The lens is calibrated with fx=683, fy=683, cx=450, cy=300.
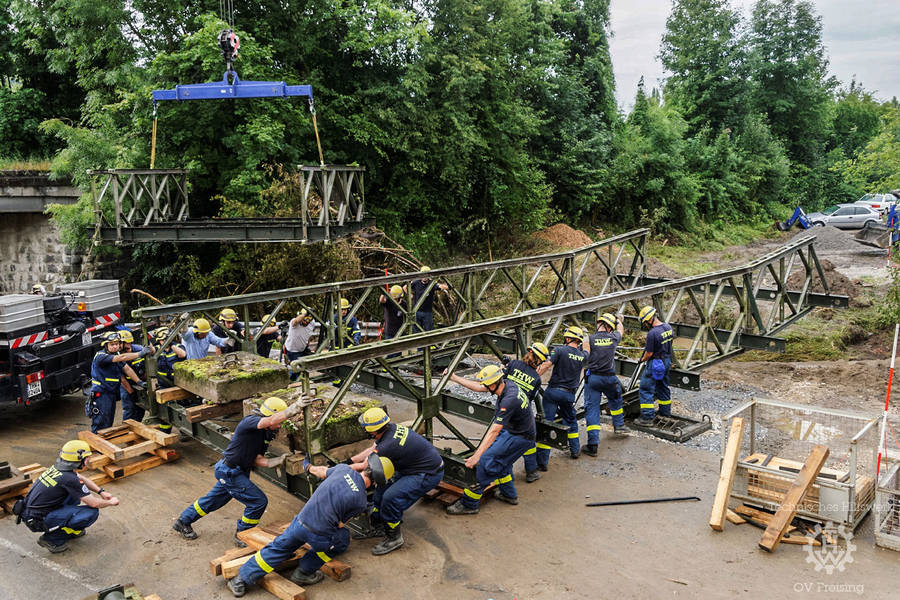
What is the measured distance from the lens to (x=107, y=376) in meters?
8.63

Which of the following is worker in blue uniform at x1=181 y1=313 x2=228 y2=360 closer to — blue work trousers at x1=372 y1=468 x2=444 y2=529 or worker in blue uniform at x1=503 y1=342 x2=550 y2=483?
blue work trousers at x1=372 y1=468 x2=444 y2=529

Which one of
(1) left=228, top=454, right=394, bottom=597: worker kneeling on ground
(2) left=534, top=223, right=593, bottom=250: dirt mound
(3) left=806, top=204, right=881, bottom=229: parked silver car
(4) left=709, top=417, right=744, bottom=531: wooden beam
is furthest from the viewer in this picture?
(3) left=806, top=204, right=881, bottom=229: parked silver car

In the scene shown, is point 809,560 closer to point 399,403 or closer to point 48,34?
point 399,403

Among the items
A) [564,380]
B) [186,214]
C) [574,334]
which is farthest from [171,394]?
[186,214]

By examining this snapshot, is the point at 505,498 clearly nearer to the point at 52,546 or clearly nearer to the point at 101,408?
the point at 52,546

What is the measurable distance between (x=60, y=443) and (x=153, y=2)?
10.5 meters

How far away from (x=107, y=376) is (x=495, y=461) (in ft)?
16.8

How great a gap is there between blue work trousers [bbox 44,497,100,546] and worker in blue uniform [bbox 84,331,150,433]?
8.12 ft

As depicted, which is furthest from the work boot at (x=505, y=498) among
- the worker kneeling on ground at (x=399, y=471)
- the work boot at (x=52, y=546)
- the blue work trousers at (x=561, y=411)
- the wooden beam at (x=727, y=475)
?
the work boot at (x=52, y=546)

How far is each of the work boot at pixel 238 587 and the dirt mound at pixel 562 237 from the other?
16.0 meters

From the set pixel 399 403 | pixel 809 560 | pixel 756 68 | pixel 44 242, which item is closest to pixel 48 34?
pixel 44 242

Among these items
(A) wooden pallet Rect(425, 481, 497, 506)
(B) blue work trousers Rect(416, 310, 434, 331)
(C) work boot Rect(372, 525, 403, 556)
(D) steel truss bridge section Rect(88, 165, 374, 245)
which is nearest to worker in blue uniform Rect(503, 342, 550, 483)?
(A) wooden pallet Rect(425, 481, 497, 506)

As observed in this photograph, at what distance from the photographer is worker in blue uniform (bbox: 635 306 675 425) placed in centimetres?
897

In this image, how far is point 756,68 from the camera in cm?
3453
